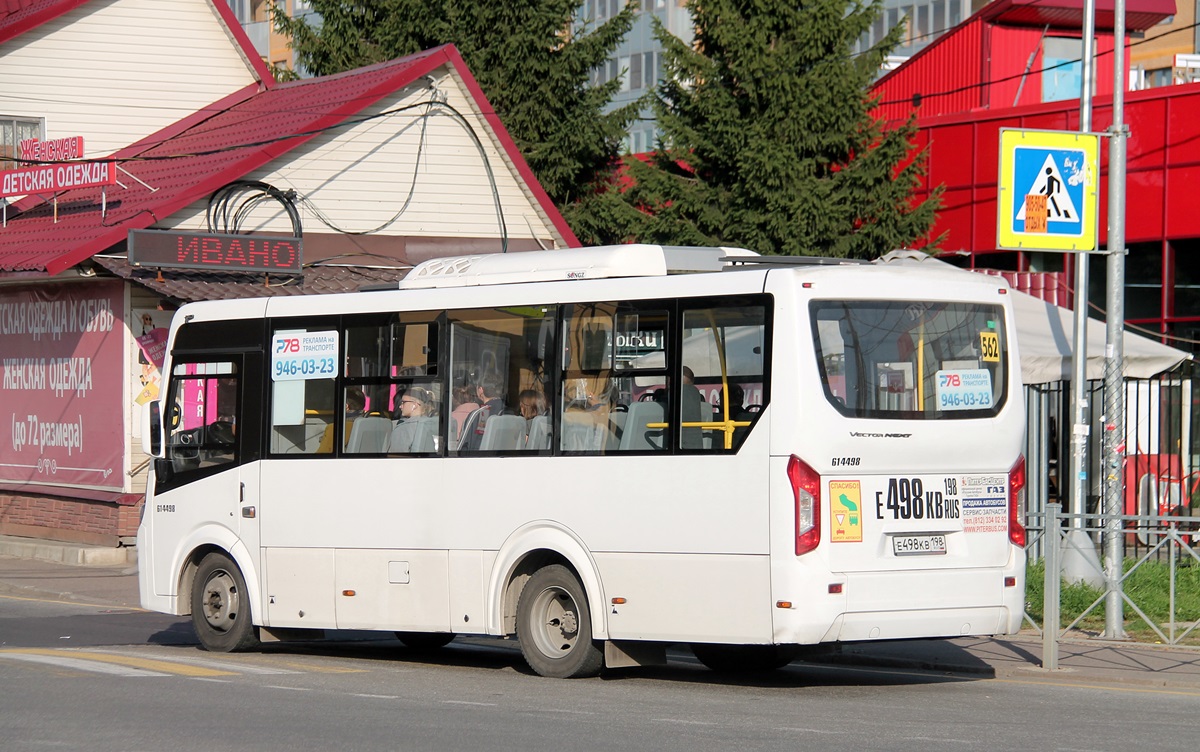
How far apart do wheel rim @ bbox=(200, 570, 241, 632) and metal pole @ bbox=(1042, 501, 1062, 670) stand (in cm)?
625

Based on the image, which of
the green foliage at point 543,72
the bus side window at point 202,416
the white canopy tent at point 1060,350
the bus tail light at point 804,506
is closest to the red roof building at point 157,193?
the green foliage at point 543,72

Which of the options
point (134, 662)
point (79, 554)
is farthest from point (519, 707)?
point (79, 554)

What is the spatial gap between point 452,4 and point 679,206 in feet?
24.1

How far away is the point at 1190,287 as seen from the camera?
30.7 metres

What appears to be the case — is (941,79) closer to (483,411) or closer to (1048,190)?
(1048,190)

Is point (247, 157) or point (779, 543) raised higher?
point (247, 157)

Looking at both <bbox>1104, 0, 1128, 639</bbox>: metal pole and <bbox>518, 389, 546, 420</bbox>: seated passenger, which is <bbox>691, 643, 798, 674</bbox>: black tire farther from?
<bbox>1104, 0, 1128, 639</bbox>: metal pole

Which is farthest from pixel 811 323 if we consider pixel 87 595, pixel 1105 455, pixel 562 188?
pixel 562 188

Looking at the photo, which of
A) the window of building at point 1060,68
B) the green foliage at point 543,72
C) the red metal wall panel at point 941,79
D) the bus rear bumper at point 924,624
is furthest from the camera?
the red metal wall panel at point 941,79

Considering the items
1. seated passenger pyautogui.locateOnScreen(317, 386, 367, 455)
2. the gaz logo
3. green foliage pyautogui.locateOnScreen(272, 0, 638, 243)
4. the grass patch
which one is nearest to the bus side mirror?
seated passenger pyautogui.locateOnScreen(317, 386, 367, 455)

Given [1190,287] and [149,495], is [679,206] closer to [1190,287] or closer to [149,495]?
[1190,287]

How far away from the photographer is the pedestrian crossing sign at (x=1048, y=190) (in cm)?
1397

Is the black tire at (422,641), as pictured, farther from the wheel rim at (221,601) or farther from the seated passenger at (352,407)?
the seated passenger at (352,407)

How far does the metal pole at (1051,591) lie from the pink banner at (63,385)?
576 inches
